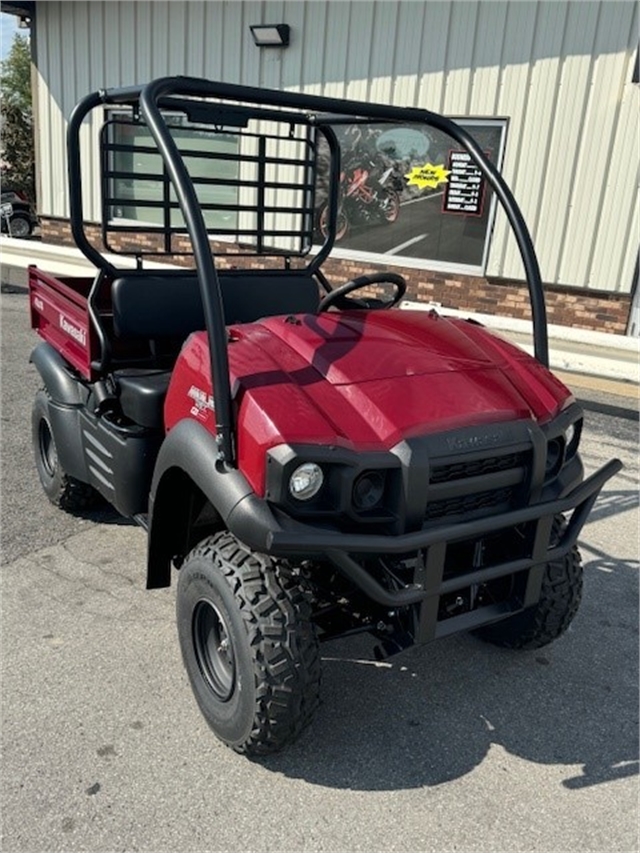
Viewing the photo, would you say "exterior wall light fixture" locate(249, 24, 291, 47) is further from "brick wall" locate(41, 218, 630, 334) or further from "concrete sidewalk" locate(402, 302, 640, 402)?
"concrete sidewalk" locate(402, 302, 640, 402)

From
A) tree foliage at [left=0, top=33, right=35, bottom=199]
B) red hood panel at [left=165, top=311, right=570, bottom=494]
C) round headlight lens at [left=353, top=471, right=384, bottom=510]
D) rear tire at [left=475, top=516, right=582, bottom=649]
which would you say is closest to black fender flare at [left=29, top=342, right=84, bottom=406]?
red hood panel at [left=165, top=311, right=570, bottom=494]

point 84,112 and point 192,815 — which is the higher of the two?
point 84,112

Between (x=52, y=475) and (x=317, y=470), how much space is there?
2.23m

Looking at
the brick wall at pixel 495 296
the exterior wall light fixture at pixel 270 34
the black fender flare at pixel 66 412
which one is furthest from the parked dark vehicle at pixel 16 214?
the black fender flare at pixel 66 412

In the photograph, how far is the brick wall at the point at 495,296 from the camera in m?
7.24

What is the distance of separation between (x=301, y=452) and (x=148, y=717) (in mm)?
1076

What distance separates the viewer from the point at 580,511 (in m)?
2.52

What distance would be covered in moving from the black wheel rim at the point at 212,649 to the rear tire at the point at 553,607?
3.52ft

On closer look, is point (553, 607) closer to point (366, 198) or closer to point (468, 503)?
point (468, 503)

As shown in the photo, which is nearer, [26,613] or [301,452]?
[301,452]

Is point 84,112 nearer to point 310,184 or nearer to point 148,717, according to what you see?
point 310,184

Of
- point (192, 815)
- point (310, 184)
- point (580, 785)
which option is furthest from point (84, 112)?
point (580, 785)

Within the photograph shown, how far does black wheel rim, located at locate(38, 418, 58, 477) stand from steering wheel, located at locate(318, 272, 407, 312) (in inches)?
62.6

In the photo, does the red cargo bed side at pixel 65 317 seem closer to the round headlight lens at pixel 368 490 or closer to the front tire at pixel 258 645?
the front tire at pixel 258 645
